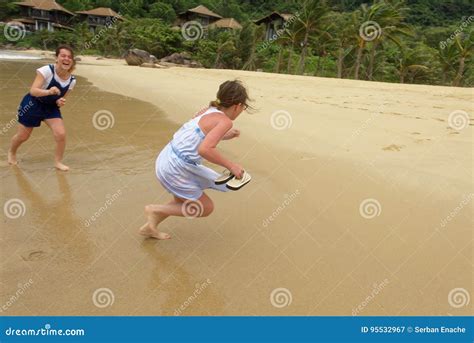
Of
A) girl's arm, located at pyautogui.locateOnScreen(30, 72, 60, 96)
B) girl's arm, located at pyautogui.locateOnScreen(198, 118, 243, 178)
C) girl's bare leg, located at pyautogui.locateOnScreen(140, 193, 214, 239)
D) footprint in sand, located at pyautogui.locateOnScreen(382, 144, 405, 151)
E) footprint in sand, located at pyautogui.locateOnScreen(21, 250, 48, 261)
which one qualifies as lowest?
footprint in sand, located at pyautogui.locateOnScreen(382, 144, 405, 151)

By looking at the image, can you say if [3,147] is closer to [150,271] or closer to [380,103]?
[150,271]

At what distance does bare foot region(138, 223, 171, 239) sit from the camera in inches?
116

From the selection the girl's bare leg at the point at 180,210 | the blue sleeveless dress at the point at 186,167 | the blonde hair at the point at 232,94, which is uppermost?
the blonde hair at the point at 232,94

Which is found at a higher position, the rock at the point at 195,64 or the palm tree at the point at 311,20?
the palm tree at the point at 311,20

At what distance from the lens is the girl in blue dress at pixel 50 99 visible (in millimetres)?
4203

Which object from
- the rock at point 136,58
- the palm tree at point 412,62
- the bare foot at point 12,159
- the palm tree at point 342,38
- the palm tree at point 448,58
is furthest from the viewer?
the rock at point 136,58

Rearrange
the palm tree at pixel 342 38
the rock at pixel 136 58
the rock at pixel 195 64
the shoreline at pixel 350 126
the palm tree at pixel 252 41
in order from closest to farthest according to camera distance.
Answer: the shoreline at pixel 350 126 < the palm tree at pixel 342 38 < the rock at pixel 136 58 < the palm tree at pixel 252 41 < the rock at pixel 195 64

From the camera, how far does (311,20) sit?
31.7m

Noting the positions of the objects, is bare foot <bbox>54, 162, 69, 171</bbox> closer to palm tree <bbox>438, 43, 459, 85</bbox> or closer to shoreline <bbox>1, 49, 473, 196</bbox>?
shoreline <bbox>1, 49, 473, 196</bbox>

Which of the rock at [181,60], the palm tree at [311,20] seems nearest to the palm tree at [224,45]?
the rock at [181,60]

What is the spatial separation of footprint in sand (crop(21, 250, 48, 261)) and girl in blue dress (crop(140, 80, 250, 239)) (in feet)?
2.27

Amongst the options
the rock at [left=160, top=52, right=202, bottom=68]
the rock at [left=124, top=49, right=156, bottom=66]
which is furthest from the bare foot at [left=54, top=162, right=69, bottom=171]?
the rock at [left=160, top=52, right=202, bottom=68]

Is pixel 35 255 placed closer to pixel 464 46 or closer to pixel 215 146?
pixel 215 146

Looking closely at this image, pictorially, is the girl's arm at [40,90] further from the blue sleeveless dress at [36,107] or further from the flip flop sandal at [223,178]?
the flip flop sandal at [223,178]
